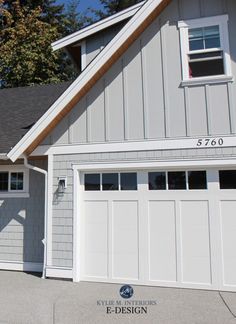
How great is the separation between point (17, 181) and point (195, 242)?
15.6 ft

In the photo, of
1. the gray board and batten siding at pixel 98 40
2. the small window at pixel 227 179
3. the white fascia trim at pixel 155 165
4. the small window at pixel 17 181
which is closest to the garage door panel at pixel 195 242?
the small window at pixel 227 179

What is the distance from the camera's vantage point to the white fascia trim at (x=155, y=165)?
673 centimetres

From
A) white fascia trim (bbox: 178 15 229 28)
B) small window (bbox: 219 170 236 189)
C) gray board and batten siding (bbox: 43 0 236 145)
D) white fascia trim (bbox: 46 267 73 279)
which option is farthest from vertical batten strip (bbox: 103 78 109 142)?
white fascia trim (bbox: 46 267 73 279)

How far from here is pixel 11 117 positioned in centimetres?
1031

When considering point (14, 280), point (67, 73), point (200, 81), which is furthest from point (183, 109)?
point (67, 73)

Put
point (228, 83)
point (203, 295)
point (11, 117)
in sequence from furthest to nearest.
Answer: point (11, 117) < point (228, 83) < point (203, 295)

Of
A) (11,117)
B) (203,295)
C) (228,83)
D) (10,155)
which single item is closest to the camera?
(203,295)

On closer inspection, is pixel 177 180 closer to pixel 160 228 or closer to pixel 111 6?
pixel 160 228

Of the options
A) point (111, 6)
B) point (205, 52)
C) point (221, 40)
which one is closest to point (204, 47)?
point (205, 52)

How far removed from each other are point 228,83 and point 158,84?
1.41 m

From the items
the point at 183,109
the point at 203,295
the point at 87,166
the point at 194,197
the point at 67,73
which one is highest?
the point at 67,73

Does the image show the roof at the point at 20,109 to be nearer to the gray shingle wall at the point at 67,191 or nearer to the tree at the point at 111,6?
the gray shingle wall at the point at 67,191

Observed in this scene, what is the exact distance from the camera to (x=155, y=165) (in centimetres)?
707

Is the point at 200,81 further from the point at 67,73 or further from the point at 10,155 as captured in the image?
the point at 67,73
